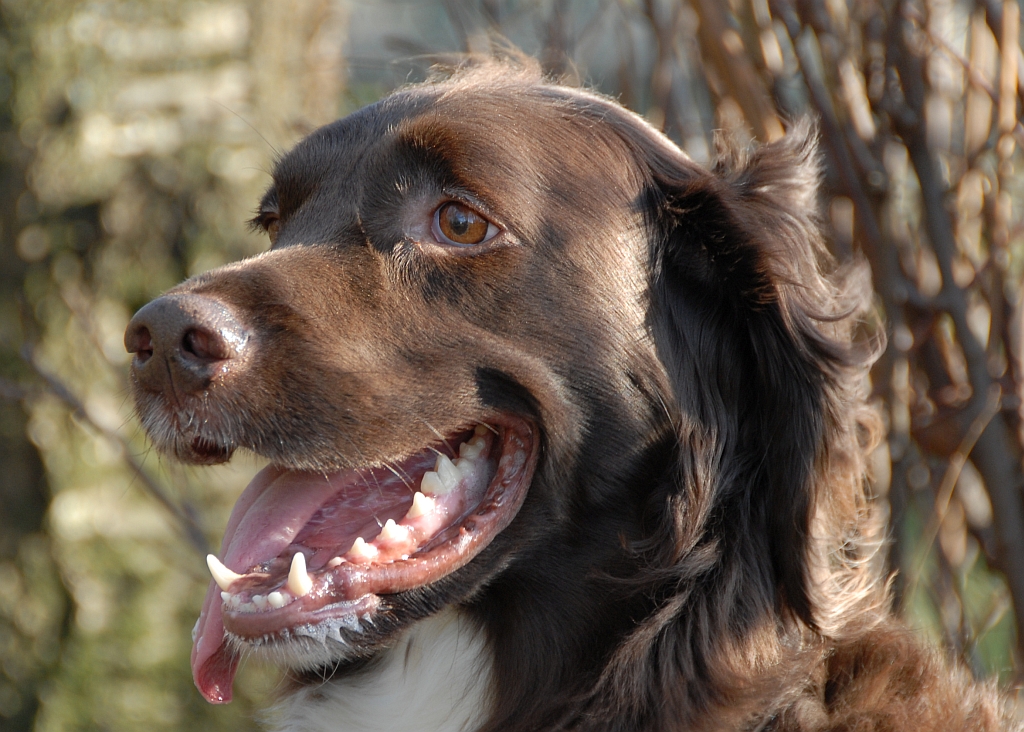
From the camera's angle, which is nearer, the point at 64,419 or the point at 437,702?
the point at 437,702

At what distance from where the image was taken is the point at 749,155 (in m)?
2.76

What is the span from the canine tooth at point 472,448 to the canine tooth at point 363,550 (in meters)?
0.32

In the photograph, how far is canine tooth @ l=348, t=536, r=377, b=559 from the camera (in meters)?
2.23

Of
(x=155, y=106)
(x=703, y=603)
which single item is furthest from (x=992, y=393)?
(x=155, y=106)

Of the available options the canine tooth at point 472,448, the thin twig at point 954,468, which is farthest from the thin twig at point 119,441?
the thin twig at point 954,468

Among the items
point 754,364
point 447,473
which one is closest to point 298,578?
point 447,473

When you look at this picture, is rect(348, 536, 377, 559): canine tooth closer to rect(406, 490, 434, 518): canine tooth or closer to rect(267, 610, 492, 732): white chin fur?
rect(406, 490, 434, 518): canine tooth

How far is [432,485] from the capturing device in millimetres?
2361

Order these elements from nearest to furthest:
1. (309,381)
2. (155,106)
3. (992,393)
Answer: (309,381), (992,393), (155,106)

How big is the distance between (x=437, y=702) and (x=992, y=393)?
188 centimetres

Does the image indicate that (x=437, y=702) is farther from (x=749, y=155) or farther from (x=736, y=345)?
(x=749, y=155)

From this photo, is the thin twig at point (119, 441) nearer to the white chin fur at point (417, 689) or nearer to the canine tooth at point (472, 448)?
the white chin fur at point (417, 689)

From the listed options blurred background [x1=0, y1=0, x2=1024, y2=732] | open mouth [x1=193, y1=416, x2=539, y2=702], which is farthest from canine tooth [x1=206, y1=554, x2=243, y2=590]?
blurred background [x1=0, y1=0, x2=1024, y2=732]

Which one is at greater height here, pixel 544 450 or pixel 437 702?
pixel 544 450
